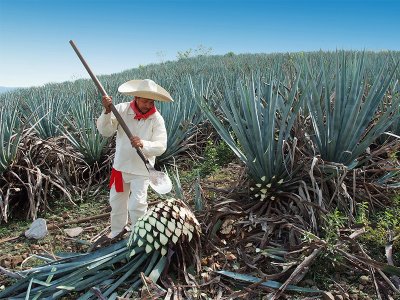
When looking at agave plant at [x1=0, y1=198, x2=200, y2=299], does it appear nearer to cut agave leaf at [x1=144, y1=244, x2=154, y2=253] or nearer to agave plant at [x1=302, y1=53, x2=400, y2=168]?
cut agave leaf at [x1=144, y1=244, x2=154, y2=253]

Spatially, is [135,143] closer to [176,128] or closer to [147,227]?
[147,227]

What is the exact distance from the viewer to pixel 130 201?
2.93 meters

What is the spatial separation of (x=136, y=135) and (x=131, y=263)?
1.01 metres

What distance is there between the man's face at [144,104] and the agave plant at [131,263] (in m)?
0.91

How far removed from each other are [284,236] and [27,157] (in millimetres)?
2663

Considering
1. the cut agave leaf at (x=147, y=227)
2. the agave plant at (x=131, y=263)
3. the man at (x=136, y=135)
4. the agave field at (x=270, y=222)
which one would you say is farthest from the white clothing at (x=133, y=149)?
the cut agave leaf at (x=147, y=227)

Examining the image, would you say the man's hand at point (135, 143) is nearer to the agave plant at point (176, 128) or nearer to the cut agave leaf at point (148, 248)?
the cut agave leaf at point (148, 248)

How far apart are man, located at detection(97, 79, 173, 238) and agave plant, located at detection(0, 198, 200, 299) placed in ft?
1.90

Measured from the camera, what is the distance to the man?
2.89m

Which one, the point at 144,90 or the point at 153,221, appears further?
the point at 144,90

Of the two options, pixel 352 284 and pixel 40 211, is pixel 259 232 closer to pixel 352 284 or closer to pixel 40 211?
pixel 352 284

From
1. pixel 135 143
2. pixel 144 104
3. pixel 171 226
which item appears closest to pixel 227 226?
pixel 171 226

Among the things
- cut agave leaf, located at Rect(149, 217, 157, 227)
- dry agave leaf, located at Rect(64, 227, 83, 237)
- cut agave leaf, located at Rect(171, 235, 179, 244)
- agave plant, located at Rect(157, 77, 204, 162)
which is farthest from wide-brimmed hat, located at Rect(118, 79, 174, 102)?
agave plant, located at Rect(157, 77, 204, 162)

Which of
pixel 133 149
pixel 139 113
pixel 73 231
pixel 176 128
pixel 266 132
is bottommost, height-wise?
pixel 73 231
